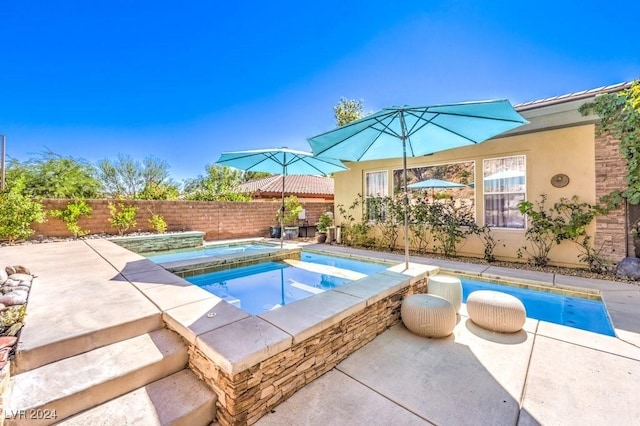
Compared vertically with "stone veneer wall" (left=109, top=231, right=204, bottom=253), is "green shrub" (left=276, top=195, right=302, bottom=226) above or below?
above

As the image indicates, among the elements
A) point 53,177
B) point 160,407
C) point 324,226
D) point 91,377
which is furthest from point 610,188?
point 53,177

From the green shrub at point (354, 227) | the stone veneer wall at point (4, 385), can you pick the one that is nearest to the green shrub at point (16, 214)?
the stone veneer wall at point (4, 385)

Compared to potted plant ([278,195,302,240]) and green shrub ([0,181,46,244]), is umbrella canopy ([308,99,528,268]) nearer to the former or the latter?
potted plant ([278,195,302,240])

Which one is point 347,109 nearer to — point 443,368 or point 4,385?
point 443,368

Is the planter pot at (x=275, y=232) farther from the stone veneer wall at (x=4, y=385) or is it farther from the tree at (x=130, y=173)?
the tree at (x=130, y=173)

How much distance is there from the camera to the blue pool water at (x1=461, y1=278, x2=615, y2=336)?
4387mm

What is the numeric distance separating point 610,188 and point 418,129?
5258 millimetres

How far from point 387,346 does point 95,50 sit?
13.6 m

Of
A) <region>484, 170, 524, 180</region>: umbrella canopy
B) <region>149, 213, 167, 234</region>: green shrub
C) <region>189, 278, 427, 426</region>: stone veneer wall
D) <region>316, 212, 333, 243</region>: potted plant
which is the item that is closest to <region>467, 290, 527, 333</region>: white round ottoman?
<region>189, 278, 427, 426</region>: stone veneer wall

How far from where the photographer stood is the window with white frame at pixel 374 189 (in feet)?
35.5

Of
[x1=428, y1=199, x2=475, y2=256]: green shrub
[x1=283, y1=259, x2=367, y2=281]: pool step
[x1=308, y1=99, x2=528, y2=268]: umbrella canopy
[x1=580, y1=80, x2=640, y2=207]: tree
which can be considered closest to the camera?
[x1=308, y1=99, x2=528, y2=268]: umbrella canopy

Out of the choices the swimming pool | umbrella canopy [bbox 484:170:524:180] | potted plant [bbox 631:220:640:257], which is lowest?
the swimming pool

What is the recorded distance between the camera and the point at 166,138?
24.2 m

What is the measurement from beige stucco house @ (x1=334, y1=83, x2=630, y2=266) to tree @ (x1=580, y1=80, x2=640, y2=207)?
0.70 ft
